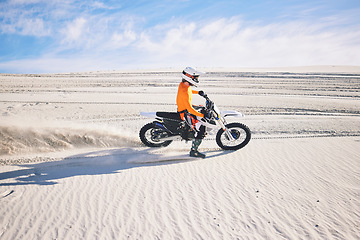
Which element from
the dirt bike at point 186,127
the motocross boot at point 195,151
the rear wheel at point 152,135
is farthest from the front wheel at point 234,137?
the rear wheel at point 152,135

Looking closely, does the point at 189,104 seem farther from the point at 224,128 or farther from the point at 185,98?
the point at 224,128

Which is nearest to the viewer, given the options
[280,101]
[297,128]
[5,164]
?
[5,164]

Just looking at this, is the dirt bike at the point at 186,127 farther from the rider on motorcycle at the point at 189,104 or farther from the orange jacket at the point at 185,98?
the orange jacket at the point at 185,98

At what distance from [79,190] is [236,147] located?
3.69 meters

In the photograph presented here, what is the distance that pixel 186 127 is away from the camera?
4.66m

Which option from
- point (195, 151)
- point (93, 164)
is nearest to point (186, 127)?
point (195, 151)

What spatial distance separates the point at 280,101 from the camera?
38.3ft

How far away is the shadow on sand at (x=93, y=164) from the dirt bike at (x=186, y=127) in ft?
1.09

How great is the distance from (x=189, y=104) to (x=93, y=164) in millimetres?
2513

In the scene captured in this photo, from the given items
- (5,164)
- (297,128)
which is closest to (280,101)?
(297,128)

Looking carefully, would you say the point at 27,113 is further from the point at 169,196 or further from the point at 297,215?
the point at 297,215

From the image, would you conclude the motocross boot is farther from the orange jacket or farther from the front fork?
the orange jacket

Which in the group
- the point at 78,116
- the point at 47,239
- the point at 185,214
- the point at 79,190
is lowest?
the point at 185,214

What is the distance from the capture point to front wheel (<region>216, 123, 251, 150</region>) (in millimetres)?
4816
